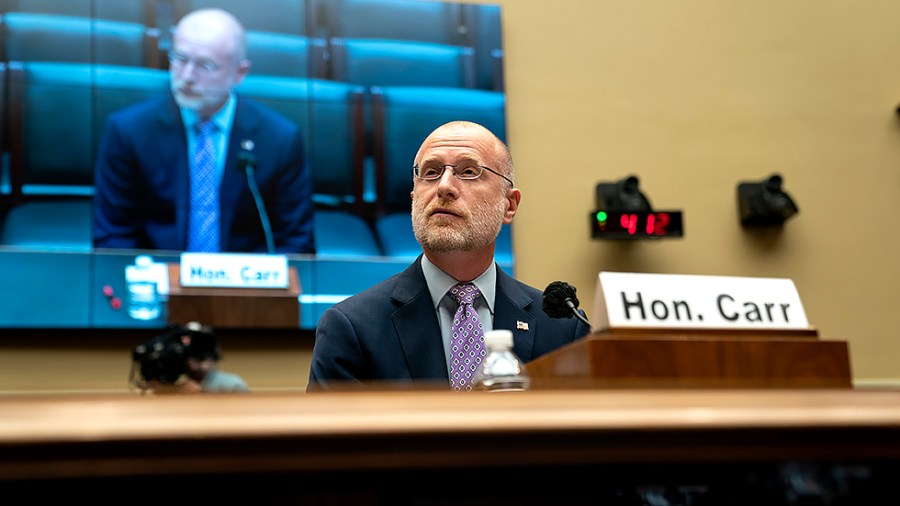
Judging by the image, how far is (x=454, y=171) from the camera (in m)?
2.45

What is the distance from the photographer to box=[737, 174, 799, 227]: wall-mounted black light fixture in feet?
15.6

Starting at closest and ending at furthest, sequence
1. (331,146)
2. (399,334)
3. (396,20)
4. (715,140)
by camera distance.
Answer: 1. (399,334)
2. (331,146)
3. (396,20)
4. (715,140)

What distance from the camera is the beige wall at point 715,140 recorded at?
4859 millimetres

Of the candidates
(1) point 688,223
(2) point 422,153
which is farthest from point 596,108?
(2) point 422,153

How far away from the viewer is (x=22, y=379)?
4070mm

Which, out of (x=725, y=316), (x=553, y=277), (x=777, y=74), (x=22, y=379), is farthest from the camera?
(x=777, y=74)

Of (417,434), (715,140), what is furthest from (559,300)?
(715,140)

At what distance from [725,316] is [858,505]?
1.39 feet

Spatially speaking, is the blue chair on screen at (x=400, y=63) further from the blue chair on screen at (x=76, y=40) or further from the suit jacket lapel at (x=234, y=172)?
the blue chair on screen at (x=76, y=40)

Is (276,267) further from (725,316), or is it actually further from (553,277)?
(725,316)

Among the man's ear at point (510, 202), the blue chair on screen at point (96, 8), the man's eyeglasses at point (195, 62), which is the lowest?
the man's ear at point (510, 202)

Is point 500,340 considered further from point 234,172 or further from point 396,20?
point 396,20

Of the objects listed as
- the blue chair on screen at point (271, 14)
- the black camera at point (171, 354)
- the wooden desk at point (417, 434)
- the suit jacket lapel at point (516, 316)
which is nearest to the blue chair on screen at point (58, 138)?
the blue chair on screen at point (271, 14)

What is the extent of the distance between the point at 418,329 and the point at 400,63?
2.81 meters
